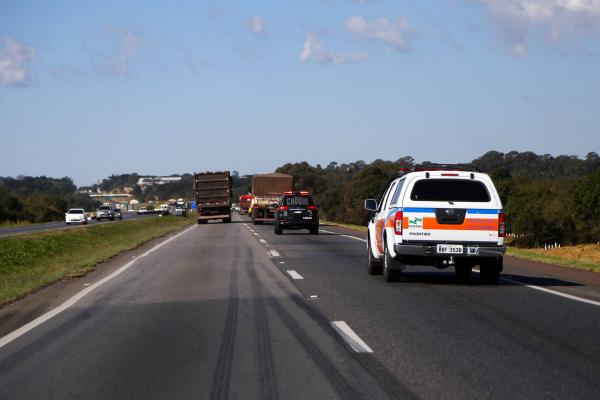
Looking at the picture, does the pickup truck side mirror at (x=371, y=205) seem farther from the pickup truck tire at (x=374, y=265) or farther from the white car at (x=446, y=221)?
the white car at (x=446, y=221)

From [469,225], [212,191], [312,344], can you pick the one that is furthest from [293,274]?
[212,191]

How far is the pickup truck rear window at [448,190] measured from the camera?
1502cm

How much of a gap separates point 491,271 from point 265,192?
141 feet

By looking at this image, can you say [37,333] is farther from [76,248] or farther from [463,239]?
[76,248]

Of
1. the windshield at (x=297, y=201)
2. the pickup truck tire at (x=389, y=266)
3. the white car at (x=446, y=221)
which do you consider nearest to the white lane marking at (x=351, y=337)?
the white car at (x=446, y=221)

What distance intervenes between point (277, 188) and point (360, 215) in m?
57.0

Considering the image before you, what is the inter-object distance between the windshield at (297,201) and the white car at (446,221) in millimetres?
24292

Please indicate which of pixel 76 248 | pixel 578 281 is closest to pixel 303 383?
pixel 578 281

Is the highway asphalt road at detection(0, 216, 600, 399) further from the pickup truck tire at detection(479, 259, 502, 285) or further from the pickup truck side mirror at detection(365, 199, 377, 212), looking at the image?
the pickup truck side mirror at detection(365, 199, 377, 212)

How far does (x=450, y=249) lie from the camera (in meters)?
14.7

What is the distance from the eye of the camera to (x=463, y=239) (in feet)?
48.4

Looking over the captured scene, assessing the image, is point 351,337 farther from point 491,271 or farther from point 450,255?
point 491,271

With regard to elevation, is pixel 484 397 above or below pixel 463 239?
below

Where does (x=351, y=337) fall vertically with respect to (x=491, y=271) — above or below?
below
